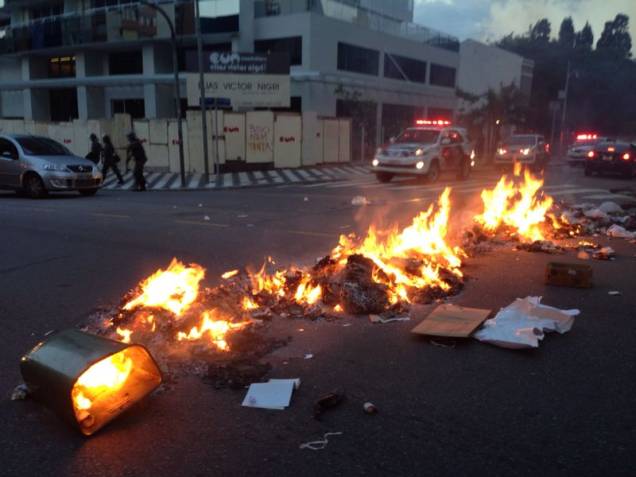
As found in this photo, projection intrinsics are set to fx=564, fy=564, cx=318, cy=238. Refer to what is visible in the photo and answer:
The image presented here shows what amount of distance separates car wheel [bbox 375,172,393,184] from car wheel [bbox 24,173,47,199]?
1099 centimetres

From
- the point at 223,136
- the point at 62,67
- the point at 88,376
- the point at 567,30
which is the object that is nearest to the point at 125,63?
the point at 62,67

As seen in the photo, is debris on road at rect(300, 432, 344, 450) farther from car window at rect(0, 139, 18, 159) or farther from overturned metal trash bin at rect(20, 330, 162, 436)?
car window at rect(0, 139, 18, 159)

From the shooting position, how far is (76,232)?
32.3 ft

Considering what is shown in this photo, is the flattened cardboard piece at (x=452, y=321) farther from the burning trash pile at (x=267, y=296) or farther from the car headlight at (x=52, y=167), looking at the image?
the car headlight at (x=52, y=167)

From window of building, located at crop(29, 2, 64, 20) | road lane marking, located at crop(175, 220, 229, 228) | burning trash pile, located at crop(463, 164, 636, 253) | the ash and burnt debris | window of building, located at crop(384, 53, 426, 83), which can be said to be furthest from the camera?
window of building, located at crop(29, 2, 64, 20)

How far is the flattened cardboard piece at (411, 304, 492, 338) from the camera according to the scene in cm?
472

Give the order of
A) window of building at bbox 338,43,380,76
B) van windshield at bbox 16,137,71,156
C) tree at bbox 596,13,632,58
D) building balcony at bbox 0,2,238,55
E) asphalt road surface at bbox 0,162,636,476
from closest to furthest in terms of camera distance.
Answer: asphalt road surface at bbox 0,162,636,476 < van windshield at bbox 16,137,71,156 < building balcony at bbox 0,2,238,55 < window of building at bbox 338,43,380,76 < tree at bbox 596,13,632,58

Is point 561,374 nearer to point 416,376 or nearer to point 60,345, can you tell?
point 416,376

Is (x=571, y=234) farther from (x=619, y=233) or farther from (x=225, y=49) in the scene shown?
(x=225, y=49)

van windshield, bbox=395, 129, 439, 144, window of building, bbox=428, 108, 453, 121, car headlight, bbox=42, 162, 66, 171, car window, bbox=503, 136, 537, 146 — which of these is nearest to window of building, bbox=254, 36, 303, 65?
car window, bbox=503, 136, 537, 146

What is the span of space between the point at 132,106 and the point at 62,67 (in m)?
8.32

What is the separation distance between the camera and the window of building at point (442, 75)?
42969mm

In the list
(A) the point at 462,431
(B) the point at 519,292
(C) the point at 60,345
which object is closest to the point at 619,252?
(B) the point at 519,292

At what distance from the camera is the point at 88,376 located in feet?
11.1
